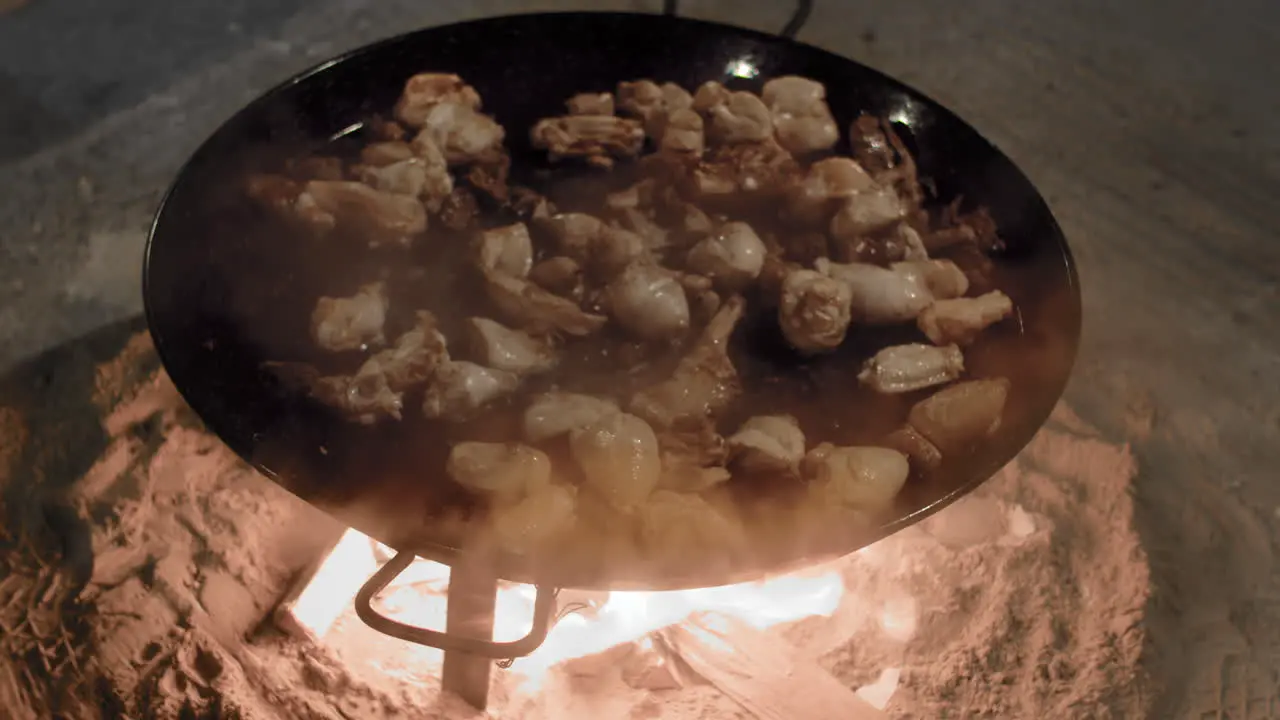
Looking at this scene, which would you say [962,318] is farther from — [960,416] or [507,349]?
[507,349]

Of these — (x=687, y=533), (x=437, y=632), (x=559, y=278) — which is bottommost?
(x=437, y=632)

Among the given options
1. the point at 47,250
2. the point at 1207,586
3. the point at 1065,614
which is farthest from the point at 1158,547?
the point at 47,250

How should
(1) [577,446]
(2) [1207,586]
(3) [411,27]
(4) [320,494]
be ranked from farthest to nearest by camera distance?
(3) [411,27]
(2) [1207,586]
(1) [577,446]
(4) [320,494]

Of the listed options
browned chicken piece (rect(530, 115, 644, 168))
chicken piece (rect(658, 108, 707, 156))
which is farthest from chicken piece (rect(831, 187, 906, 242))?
browned chicken piece (rect(530, 115, 644, 168))

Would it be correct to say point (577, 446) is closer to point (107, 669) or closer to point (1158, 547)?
point (107, 669)

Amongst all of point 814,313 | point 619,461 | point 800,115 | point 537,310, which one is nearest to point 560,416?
point 619,461
